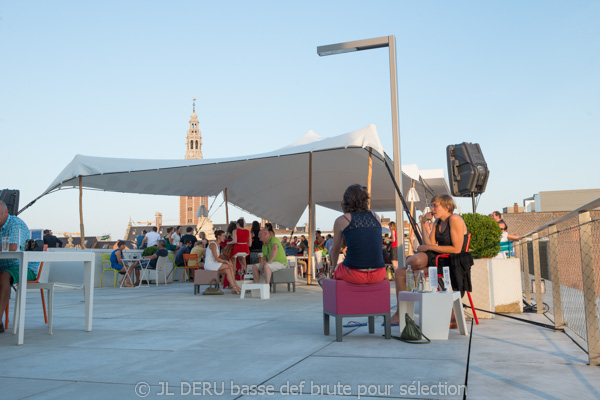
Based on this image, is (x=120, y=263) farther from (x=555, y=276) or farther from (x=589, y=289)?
(x=589, y=289)

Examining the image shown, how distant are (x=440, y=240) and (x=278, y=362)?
7.28 feet

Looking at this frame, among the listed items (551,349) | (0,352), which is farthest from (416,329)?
(0,352)

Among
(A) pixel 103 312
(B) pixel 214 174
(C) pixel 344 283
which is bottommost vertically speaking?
(A) pixel 103 312

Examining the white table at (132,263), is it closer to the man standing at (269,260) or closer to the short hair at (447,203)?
the man standing at (269,260)

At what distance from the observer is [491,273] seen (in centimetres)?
574

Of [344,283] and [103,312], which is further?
[103,312]

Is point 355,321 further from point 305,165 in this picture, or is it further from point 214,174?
point 305,165

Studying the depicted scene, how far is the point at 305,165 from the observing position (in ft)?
46.6

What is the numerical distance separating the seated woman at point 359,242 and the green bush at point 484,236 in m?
2.03

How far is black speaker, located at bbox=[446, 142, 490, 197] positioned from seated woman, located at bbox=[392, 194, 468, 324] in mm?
2734

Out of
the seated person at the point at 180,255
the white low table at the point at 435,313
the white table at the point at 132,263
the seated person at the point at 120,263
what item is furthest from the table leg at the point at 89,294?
the seated person at the point at 180,255

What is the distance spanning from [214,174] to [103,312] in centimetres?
635

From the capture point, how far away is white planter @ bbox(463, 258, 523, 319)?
5.68 m

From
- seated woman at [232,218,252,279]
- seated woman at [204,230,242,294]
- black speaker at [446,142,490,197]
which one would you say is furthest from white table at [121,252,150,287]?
black speaker at [446,142,490,197]
